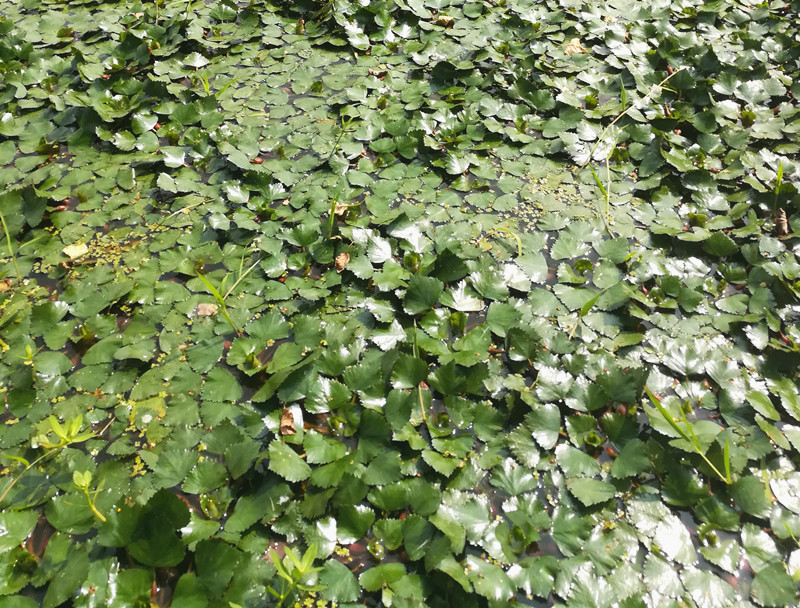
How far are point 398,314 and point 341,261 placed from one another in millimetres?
340

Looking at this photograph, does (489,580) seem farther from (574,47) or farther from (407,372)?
(574,47)

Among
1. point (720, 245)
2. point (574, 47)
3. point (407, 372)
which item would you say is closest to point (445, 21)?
point (574, 47)

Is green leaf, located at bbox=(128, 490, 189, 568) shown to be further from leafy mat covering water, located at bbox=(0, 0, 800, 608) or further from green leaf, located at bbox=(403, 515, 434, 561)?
green leaf, located at bbox=(403, 515, 434, 561)

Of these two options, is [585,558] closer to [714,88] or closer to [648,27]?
[714,88]

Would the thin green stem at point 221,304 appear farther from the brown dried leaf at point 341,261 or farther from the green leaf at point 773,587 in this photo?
the green leaf at point 773,587

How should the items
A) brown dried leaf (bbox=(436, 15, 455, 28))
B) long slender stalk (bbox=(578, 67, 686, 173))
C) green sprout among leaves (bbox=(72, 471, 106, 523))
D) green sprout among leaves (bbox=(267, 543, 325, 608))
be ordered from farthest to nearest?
1. brown dried leaf (bbox=(436, 15, 455, 28))
2. long slender stalk (bbox=(578, 67, 686, 173))
3. green sprout among leaves (bbox=(72, 471, 106, 523))
4. green sprout among leaves (bbox=(267, 543, 325, 608))

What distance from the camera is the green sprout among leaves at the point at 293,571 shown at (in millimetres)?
1241

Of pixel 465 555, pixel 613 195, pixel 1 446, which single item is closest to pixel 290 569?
pixel 465 555

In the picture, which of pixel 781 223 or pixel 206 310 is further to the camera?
pixel 781 223

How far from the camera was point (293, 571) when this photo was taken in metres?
1.31

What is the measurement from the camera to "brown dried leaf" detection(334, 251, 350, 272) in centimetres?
204

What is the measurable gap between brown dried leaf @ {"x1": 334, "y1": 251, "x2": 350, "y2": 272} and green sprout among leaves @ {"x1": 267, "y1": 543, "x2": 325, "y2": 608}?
1.04 m

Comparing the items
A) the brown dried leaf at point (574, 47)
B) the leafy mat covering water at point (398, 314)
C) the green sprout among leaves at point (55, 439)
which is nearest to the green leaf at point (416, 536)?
the leafy mat covering water at point (398, 314)

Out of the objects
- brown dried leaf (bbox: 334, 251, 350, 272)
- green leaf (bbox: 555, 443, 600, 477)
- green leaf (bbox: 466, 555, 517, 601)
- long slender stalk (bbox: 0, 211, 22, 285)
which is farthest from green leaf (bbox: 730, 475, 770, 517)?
long slender stalk (bbox: 0, 211, 22, 285)
